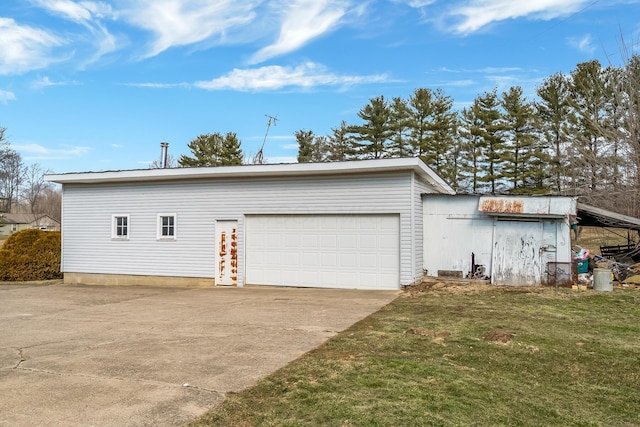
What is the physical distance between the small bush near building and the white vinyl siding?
158cm

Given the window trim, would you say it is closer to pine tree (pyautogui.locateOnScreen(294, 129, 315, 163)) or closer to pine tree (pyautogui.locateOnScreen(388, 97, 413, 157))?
pine tree (pyautogui.locateOnScreen(388, 97, 413, 157))

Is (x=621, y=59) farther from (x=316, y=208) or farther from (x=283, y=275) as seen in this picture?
(x=283, y=275)

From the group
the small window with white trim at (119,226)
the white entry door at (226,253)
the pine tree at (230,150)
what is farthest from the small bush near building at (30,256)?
the pine tree at (230,150)

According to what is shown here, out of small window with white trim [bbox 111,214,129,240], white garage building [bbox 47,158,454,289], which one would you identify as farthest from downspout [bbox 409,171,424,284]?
small window with white trim [bbox 111,214,129,240]

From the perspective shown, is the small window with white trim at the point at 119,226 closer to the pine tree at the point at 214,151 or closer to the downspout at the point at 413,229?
the downspout at the point at 413,229

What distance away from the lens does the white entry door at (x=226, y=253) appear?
13.6 m

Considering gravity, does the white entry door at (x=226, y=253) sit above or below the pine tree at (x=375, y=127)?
below

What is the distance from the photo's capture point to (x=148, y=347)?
6211 millimetres

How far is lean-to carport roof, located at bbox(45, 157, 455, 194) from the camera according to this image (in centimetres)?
1174

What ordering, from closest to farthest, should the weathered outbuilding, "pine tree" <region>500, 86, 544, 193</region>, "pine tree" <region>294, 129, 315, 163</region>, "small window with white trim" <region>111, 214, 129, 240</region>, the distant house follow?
the weathered outbuilding < "small window with white trim" <region>111, 214, 129, 240</region> < "pine tree" <region>500, 86, 544, 193</region> < "pine tree" <region>294, 129, 315, 163</region> < the distant house

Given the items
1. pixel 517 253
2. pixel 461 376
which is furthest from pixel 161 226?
pixel 461 376

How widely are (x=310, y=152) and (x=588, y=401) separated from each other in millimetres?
38041

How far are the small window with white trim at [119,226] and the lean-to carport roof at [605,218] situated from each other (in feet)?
45.0

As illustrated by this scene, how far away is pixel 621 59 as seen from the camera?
51.6ft
